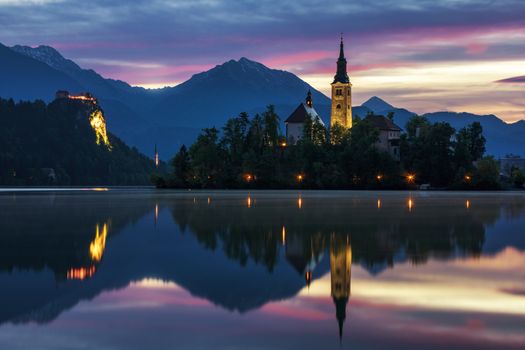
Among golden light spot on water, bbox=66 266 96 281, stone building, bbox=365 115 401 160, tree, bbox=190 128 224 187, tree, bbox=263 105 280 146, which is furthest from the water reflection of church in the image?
stone building, bbox=365 115 401 160

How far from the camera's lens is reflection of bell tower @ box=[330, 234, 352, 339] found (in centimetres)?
1777

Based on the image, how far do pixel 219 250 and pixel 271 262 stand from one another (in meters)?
4.24

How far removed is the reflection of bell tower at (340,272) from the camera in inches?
699

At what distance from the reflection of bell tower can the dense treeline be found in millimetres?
107223

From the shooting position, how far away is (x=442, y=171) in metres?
140

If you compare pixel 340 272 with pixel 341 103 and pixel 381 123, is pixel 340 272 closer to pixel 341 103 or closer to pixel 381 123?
pixel 381 123

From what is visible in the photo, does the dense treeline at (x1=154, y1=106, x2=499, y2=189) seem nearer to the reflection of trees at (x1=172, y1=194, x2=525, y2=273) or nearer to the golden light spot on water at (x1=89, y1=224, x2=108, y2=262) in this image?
the reflection of trees at (x1=172, y1=194, x2=525, y2=273)

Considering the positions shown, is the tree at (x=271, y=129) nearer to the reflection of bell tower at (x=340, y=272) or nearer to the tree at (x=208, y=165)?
the tree at (x=208, y=165)

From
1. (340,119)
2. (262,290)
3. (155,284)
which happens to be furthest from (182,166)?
(262,290)

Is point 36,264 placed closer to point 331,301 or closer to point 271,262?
point 271,262

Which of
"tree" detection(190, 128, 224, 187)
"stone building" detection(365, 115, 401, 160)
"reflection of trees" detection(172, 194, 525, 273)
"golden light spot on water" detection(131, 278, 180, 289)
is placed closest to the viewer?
"golden light spot on water" detection(131, 278, 180, 289)

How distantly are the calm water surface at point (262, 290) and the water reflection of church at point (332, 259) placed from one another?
0.06 metres

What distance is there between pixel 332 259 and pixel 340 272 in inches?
124

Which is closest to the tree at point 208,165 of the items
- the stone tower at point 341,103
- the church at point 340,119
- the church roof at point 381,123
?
the church at point 340,119
